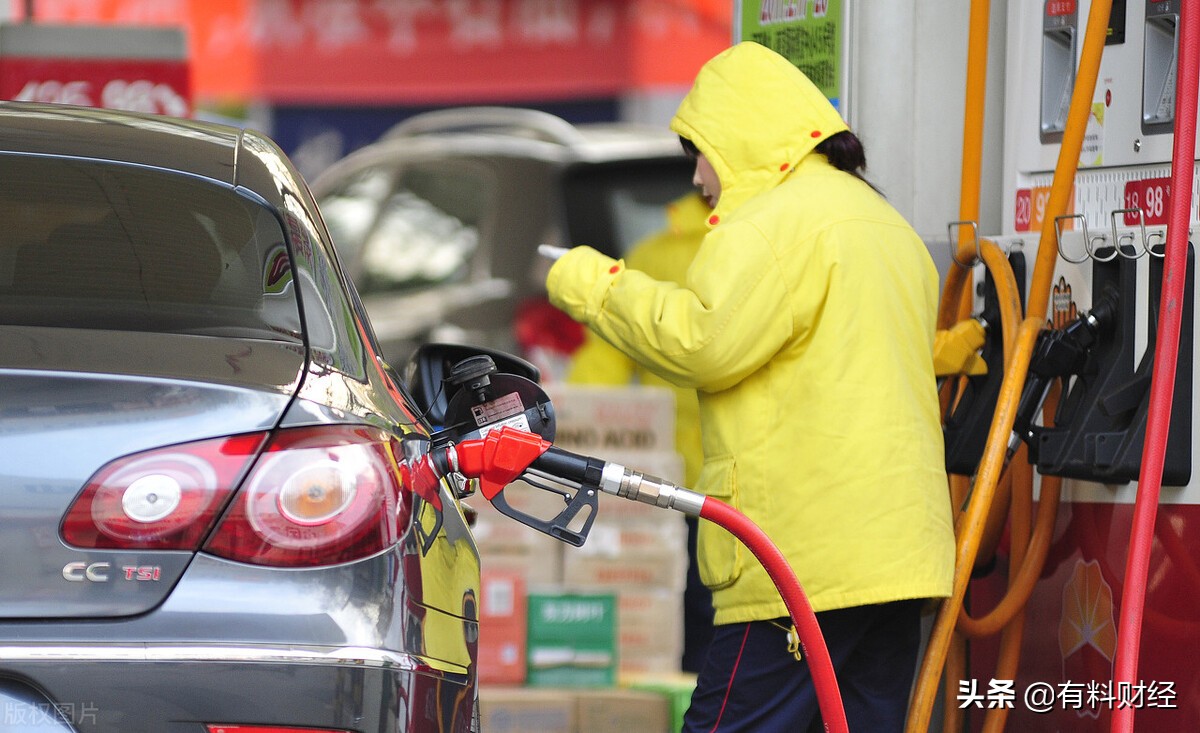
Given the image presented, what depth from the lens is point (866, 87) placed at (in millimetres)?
3859

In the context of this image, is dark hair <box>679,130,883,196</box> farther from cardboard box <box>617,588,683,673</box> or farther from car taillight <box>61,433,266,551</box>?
cardboard box <box>617,588,683,673</box>

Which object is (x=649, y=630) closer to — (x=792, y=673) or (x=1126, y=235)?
(x=792, y=673)

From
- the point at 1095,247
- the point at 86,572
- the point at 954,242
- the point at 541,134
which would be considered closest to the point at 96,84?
the point at 541,134

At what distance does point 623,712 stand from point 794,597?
8.28ft

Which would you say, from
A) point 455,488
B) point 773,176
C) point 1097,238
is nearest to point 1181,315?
point 1097,238

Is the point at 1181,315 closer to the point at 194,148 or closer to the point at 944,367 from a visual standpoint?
the point at 944,367

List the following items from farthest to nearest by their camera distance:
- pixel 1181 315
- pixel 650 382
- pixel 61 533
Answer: pixel 650 382, pixel 1181 315, pixel 61 533

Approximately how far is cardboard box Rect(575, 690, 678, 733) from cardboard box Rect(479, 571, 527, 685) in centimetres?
30

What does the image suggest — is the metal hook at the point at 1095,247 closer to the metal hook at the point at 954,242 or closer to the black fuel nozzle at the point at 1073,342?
the black fuel nozzle at the point at 1073,342

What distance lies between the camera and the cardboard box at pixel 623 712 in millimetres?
4969

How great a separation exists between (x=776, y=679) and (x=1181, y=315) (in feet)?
3.28

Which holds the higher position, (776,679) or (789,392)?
(789,392)

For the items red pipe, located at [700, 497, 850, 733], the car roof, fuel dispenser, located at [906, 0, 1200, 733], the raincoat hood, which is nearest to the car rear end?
red pipe, located at [700, 497, 850, 733]

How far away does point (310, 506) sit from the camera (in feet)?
6.89
